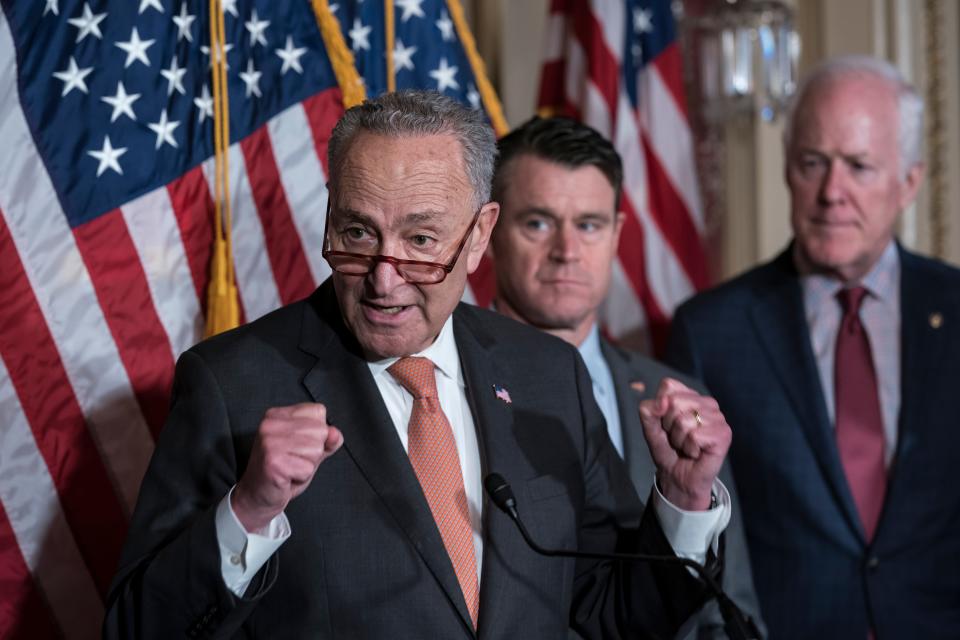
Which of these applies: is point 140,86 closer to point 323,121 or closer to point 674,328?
point 323,121

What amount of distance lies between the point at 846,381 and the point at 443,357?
4.64ft

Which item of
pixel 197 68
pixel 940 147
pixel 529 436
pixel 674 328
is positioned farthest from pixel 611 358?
pixel 940 147

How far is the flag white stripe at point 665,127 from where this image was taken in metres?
4.09

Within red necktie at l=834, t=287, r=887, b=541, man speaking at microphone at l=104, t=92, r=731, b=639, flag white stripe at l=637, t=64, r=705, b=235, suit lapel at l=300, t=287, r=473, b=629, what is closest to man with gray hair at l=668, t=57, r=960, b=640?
red necktie at l=834, t=287, r=887, b=541

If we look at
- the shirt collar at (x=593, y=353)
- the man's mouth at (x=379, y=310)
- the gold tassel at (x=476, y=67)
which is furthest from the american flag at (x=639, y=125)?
the man's mouth at (x=379, y=310)

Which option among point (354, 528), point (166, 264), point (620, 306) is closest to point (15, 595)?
point (166, 264)

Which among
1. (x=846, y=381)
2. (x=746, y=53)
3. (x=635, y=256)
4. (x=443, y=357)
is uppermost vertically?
(x=746, y=53)

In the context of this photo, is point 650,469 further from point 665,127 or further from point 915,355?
point 665,127

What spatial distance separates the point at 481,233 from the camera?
2143 millimetres

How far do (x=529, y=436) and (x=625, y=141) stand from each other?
2.02 meters

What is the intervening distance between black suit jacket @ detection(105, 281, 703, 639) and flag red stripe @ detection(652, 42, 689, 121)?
2188 millimetres

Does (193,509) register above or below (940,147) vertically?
above

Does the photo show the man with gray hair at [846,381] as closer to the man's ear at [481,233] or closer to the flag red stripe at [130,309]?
the man's ear at [481,233]

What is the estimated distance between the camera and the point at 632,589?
2.07 metres
